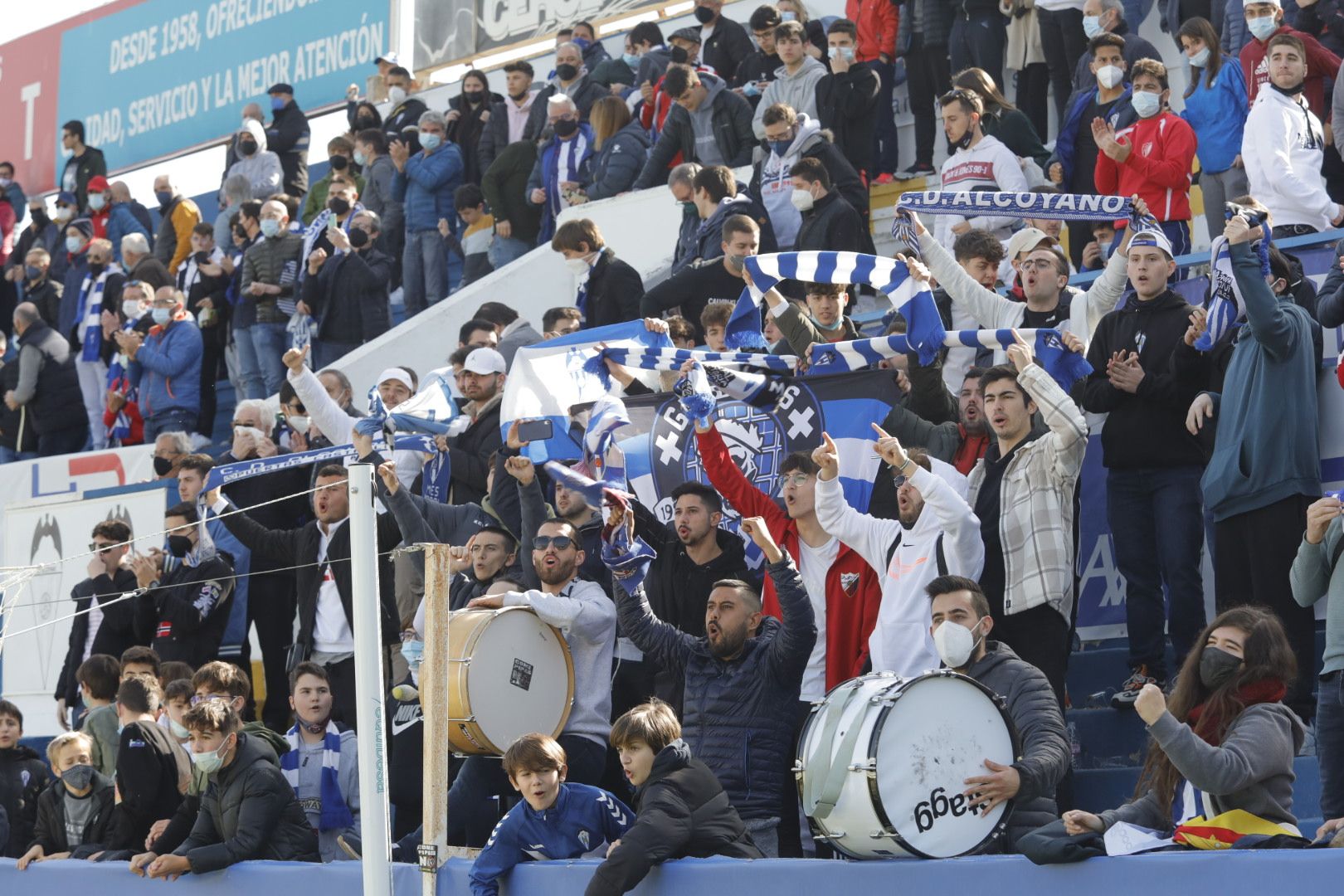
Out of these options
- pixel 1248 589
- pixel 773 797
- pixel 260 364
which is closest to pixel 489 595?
pixel 773 797

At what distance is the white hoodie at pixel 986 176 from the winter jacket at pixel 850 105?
182 centimetres

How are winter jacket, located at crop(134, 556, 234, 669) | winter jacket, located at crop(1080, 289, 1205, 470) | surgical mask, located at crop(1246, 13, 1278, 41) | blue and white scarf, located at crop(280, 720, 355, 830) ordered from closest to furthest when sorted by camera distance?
winter jacket, located at crop(1080, 289, 1205, 470) → blue and white scarf, located at crop(280, 720, 355, 830) → surgical mask, located at crop(1246, 13, 1278, 41) → winter jacket, located at crop(134, 556, 234, 669)

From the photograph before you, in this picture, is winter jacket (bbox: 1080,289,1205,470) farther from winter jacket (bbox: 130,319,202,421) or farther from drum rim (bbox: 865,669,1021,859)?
winter jacket (bbox: 130,319,202,421)

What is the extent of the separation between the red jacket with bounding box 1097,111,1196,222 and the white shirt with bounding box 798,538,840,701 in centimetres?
343

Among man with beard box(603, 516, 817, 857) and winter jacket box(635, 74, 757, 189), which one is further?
winter jacket box(635, 74, 757, 189)

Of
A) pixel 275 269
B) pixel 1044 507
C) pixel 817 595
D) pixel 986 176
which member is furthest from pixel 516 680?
pixel 275 269

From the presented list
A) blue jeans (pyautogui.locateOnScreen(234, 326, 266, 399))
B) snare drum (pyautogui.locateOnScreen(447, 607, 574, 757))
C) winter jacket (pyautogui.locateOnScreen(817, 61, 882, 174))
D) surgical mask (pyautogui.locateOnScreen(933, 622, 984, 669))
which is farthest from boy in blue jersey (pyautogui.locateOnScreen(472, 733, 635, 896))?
blue jeans (pyautogui.locateOnScreen(234, 326, 266, 399))

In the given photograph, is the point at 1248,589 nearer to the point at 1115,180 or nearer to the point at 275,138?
the point at 1115,180

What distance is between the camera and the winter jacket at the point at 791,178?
1199 centimetres

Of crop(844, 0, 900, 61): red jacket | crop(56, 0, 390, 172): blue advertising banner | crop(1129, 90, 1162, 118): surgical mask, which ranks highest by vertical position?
crop(56, 0, 390, 172): blue advertising banner

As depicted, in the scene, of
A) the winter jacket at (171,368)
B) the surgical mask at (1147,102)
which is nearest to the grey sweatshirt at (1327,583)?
the surgical mask at (1147,102)

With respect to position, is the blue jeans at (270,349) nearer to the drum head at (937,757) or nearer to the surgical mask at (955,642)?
the surgical mask at (955,642)

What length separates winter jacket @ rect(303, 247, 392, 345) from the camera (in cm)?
1517

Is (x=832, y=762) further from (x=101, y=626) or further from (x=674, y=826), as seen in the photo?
(x=101, y=626)
